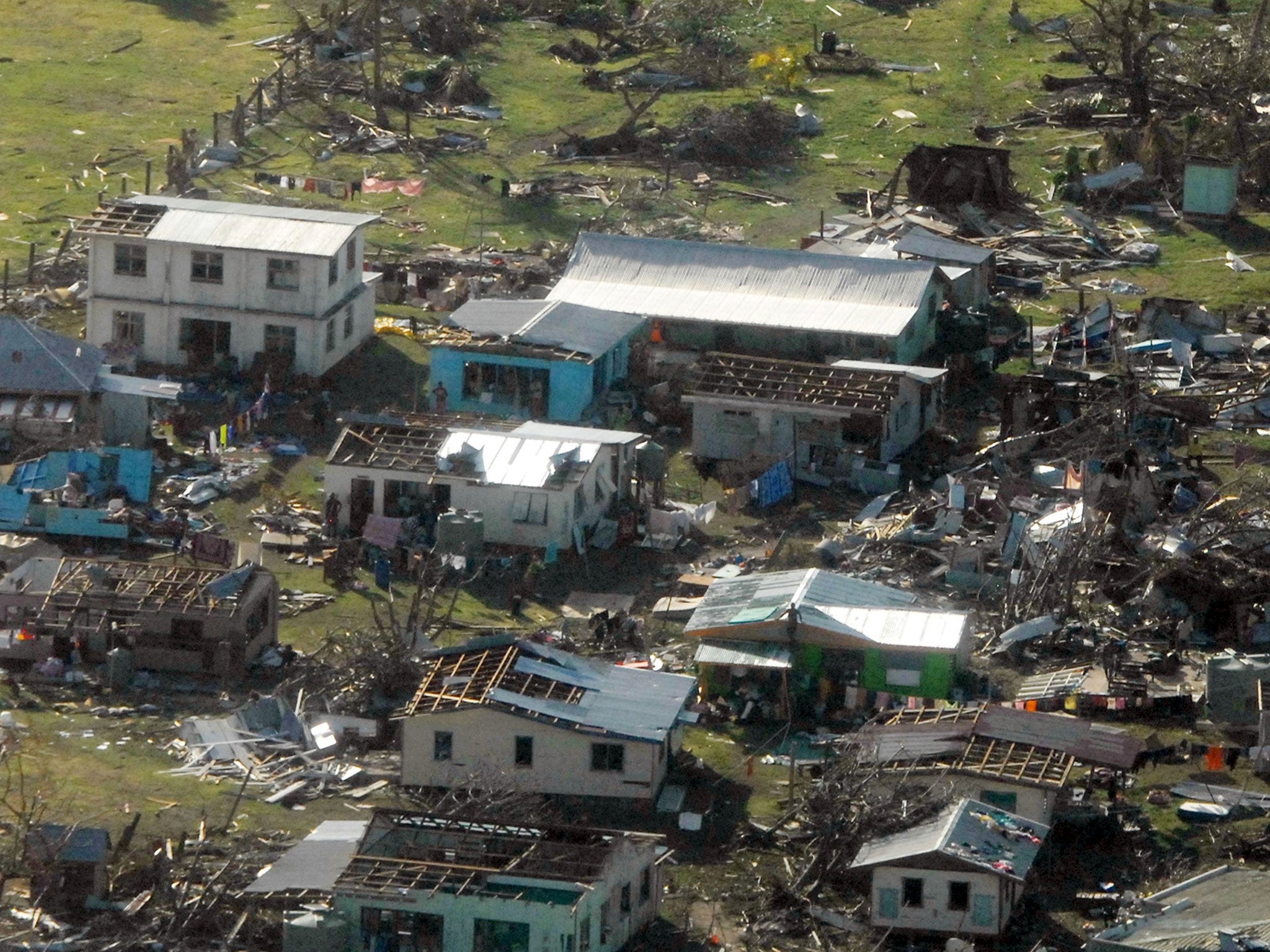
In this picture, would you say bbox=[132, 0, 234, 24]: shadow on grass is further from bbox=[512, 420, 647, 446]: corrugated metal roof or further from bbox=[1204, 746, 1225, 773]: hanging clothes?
bbox=[1204, 746, 1225, 773]: hanging clothes

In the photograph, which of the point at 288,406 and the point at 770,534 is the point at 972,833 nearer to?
the point at 770,534

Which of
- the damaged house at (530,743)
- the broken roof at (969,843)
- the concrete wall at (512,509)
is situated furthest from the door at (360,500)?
the broken roof at (969,843)

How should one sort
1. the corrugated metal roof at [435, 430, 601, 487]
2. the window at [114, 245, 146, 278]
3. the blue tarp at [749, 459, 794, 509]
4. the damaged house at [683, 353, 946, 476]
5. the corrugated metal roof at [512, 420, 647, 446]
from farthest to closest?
the window at [114, 245, 146, 278] < the damaged house at [683, 353, 946, 476] < the blue tarp at [749, 459, 794, 509] < the corrugated metal roof at [512, 420, 647, 446] < the corrugated metal roof at [435, 430, 601, 487]

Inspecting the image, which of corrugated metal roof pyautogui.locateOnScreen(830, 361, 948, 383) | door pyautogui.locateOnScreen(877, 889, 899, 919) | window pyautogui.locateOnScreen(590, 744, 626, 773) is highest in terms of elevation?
door pyautogui.locateOnScreen(877, 889, 899, 919)

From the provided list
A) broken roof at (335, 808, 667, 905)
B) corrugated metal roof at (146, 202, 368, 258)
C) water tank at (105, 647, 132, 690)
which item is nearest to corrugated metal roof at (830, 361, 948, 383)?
corrugated metal roof at (146, 202, 368, 258)

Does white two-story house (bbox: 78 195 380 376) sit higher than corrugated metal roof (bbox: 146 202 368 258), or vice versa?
corrugated metal roof (bbox: 146 202 368 258)

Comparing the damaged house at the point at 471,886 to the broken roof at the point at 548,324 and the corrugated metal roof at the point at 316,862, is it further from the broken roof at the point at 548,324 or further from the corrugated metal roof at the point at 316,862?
the broken roof at the point at 548,324

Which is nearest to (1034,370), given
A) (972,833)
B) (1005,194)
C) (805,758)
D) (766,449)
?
(766,449)
